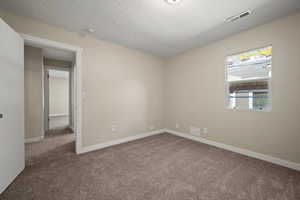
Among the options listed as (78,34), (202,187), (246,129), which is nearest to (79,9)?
(78,34)

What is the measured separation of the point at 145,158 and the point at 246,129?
220cm

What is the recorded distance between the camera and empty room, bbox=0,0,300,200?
62.7 inches

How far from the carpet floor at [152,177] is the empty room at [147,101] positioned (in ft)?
0.06

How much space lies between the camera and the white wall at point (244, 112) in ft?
6.49

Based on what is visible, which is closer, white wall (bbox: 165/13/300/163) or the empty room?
the empty room

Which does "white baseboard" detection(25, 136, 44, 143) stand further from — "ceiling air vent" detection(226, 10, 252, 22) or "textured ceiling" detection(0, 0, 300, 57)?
"ceiling air vent" detection(226, 10, 252, 22)

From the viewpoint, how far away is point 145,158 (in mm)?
2355

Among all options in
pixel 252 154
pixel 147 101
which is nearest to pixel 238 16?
pixel 252 154

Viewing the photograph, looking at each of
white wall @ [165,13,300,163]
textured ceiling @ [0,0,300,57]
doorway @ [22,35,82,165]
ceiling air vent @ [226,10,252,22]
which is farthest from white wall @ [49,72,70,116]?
ceiling air vent @ [226,10,252,22]

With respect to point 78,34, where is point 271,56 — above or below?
below

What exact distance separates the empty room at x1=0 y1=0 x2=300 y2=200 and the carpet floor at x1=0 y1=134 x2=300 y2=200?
0.06 ft

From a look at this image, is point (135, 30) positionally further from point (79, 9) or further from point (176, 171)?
point (176, 171)

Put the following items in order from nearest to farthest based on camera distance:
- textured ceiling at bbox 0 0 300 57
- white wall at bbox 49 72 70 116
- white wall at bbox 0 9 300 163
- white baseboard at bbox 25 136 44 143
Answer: textured ceiling at bbox 0 0 300 57 < white wall at bbox 0 9 300 163 < white baseboard at bbox 25 136 44 143 < white wall at bbox 49 72 70 116

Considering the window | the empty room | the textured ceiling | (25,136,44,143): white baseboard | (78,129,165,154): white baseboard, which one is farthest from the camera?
(25,136,44,143): white baseboard
